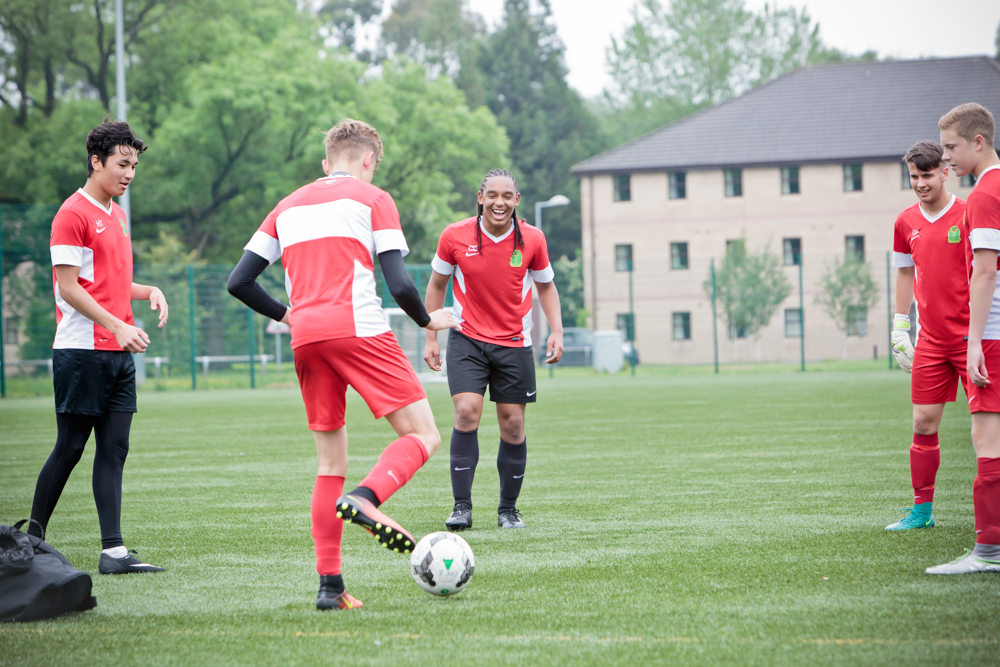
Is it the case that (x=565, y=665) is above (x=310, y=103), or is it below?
below

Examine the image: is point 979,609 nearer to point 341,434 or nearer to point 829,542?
point 829,542

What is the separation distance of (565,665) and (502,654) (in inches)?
9.7

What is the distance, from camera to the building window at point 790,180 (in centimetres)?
4597

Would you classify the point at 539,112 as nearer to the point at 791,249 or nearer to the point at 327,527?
the point at 791,249

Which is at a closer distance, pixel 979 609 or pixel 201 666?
pixel 201 666

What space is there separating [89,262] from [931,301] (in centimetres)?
452

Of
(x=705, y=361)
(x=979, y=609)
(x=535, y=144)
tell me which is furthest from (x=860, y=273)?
(x=979, y=609)

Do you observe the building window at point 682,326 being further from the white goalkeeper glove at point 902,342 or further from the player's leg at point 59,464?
the player's leg at point 59,464

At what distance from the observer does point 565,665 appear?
127 inches

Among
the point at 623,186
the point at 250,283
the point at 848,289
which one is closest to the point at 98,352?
the point at 250,283

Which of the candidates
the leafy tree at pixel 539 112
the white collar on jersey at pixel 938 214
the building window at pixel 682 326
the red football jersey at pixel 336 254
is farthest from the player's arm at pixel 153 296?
the leafy tree at pixel 539 112

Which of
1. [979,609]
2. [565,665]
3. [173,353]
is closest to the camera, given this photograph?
[565,665]

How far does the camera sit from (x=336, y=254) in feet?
13.3

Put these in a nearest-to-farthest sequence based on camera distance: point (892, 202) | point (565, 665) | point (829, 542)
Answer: point (565, 665)
point (829, 542)
point (892, 202)
